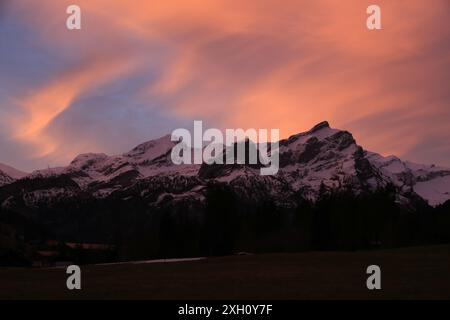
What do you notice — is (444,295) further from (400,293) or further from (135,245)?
(135,245)

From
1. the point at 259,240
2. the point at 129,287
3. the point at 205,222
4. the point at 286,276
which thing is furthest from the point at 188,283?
the point at 259,240

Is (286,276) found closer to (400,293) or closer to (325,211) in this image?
(400,293)

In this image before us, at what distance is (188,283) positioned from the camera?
140 ft

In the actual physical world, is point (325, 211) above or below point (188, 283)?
above

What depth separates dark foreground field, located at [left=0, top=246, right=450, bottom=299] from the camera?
3525cm

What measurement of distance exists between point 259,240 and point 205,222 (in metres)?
26.7

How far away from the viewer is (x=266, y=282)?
4278cm

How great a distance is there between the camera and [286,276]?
155 feet

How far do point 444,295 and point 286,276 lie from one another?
1553 cm

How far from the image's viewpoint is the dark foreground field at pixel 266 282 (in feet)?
116
